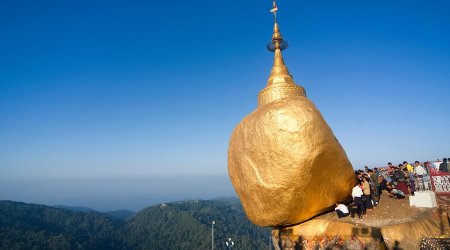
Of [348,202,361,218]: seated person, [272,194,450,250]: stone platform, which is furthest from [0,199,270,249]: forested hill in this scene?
[348,202,361,218]: seated person

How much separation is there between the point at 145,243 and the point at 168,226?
20146 mm

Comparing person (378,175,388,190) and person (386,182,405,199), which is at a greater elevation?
person (378,175,388,190)

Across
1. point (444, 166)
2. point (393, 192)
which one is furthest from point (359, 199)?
point (444, 166)

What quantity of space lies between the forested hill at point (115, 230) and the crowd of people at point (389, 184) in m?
112

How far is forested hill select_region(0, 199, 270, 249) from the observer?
116062 millimetres

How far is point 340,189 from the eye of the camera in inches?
506

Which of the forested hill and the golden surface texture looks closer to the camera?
the golden surface texture

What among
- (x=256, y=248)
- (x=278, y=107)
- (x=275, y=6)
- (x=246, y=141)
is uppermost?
(x=275, y=6)

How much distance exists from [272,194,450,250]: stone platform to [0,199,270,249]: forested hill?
11312 cm

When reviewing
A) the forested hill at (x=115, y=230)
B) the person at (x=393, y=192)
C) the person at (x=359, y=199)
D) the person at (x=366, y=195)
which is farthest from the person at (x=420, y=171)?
the forested hill at (x=115, y=230)

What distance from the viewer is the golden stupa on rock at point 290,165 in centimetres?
1172

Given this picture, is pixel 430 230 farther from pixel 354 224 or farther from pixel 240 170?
pixel 240 170

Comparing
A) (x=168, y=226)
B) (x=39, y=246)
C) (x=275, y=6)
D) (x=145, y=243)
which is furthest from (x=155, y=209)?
(x=275, y=6)

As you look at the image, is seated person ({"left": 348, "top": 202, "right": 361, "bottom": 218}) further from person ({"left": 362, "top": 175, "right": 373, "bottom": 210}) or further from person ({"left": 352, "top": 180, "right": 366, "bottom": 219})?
person ({"left": 362, "top": 175, "right": 373, "bottom": 210})
